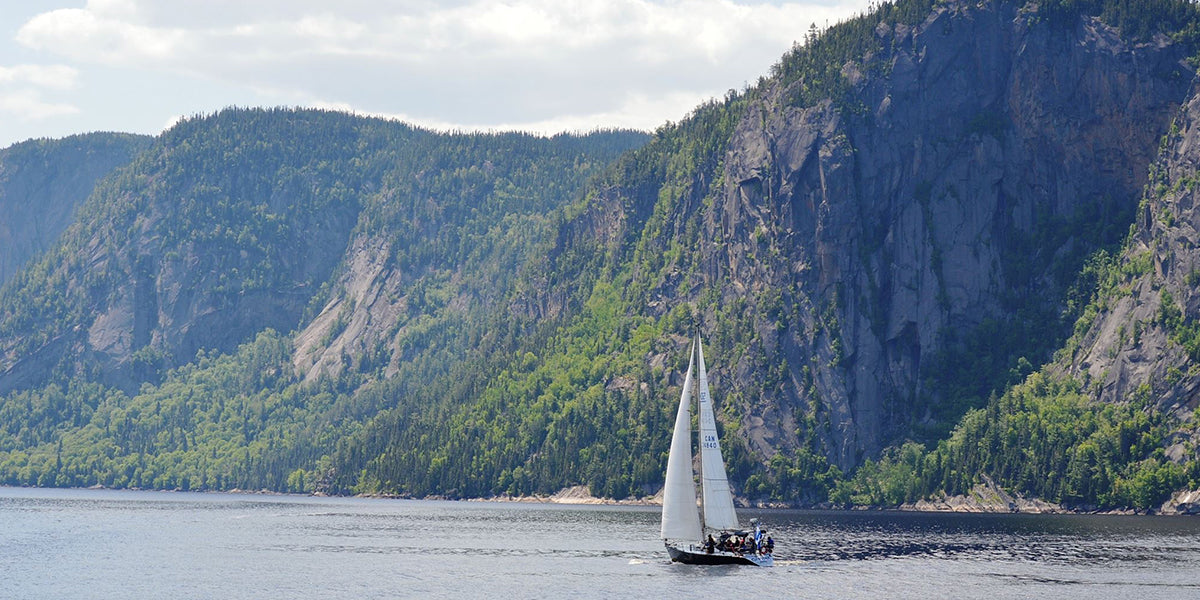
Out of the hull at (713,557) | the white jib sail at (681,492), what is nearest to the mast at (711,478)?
the white jib sail at (681,492)

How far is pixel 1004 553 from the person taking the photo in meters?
166

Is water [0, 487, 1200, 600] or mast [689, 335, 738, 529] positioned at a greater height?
mast [689, 335, 738, 529]

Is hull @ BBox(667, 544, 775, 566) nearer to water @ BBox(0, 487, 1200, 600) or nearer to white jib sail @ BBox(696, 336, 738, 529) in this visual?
water @ BBox(0, 487, 1200, 600)

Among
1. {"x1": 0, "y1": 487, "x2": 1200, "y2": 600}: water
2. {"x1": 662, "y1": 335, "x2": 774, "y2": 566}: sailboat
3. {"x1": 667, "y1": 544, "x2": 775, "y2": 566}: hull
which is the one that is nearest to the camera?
{"x1": 0, "y1": 487, "x2": 1200, "y2": 600}: water

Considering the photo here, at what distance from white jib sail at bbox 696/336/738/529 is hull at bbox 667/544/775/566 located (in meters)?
3.14

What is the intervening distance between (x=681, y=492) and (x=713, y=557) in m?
7.01

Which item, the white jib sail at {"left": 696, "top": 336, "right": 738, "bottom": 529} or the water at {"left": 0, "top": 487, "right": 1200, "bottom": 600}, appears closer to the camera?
the water at {"left": 0, "top": 487, "right": 1200, "bottom": 600}

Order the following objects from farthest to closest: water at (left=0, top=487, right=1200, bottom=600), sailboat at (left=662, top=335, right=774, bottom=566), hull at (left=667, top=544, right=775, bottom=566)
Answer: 1. hull at (left=667, top=544, right=775, bottom=566)
2. sailboat at (left=662, top=335, right=774, bottom=566)
3. water at (left=0, top=487, right=1200, bottom=600)

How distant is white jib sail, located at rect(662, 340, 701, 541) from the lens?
141250 mm

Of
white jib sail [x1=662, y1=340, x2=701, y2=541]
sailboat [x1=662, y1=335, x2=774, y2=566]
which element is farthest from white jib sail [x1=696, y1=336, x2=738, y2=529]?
white jib sail [x1=662, y1=340, x2=701, y2=541]

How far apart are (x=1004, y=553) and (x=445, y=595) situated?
64.0 metres

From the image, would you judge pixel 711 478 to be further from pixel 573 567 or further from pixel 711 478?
pixel 573 567

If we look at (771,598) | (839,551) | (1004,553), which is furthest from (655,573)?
(1004,553)

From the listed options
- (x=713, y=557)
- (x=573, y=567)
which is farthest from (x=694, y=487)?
(x=573, y=567)
